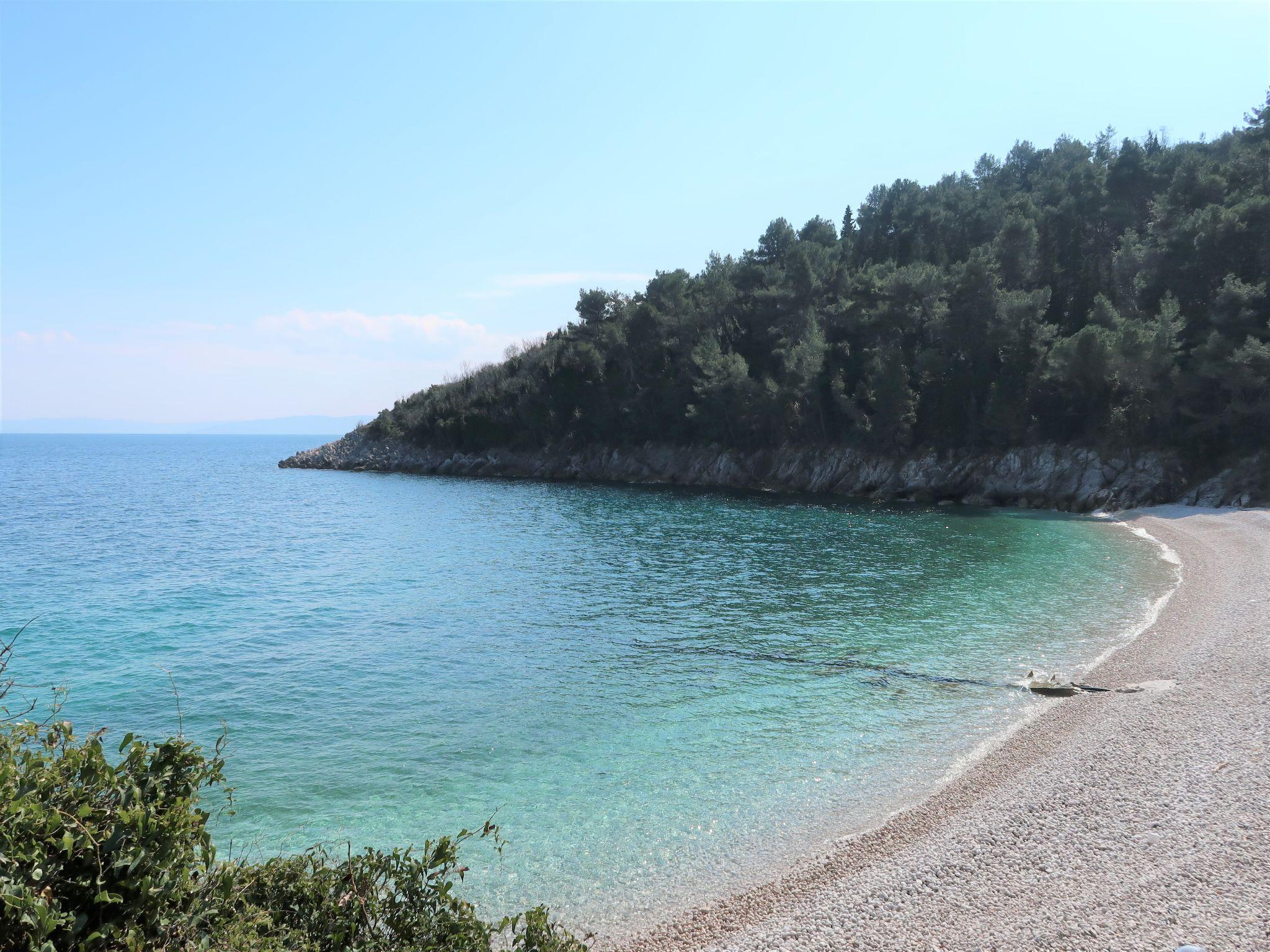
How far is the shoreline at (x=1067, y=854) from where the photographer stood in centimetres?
800

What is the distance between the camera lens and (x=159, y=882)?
5.10 metres

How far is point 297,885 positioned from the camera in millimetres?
6457

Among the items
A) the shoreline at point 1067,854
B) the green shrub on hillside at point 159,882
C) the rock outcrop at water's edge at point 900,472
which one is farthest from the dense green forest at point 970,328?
the green shrub on hillside at point 159,882

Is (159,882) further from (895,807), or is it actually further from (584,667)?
(584,667)

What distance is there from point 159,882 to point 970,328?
6673cm

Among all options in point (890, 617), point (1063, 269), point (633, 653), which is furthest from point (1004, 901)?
point (1063, 269)

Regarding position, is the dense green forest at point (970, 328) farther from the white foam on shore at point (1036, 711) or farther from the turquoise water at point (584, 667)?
the white foam on shore at point (1036, 711)

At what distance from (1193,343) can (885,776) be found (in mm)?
52728

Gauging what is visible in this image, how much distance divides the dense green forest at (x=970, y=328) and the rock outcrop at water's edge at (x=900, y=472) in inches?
67.9

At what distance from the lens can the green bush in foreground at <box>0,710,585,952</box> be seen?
4.56 metres

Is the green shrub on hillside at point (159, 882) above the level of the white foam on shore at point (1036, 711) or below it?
above

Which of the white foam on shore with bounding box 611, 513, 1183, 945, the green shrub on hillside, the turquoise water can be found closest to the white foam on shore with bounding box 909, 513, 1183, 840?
the white foam on shore with bounding box 611, 513, 1183, 945

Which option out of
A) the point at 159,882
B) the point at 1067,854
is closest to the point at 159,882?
the point at 159,882

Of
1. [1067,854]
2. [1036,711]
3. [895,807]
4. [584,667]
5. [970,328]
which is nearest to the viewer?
[1067,854]
